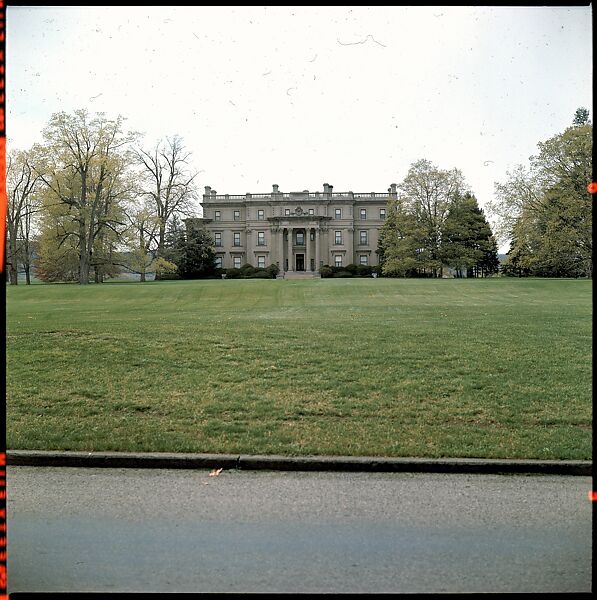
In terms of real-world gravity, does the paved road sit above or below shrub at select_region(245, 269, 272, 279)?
below

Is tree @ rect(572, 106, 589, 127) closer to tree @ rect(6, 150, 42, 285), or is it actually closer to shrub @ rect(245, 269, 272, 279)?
tree @ rect(6, 150, 42, 285)

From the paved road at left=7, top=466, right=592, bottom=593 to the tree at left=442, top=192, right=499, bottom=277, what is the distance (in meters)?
37.4

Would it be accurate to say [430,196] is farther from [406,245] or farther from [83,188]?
[83,188]

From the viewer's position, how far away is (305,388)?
289 inches

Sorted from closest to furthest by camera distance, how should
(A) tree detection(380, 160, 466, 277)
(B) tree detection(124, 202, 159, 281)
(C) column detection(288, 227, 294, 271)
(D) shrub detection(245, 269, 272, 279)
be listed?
(B) tree detection(124, 202, 159, 281) < (A) tree detection(380, 160, 466, 277) < (D) shrub detection(245, 269, 272, 279) < (C) column detection(288, 227, 294, 271)

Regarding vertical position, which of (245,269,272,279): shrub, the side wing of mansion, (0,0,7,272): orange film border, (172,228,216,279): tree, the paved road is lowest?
the paved road

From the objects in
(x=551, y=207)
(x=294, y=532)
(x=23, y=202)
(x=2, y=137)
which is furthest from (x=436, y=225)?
(x=2, y=137)

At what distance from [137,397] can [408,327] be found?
293 inches

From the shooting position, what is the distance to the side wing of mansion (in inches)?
2689

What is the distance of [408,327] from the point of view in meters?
12.8

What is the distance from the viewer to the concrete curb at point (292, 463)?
4.58m

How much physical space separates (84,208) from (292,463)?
30969 millimetres

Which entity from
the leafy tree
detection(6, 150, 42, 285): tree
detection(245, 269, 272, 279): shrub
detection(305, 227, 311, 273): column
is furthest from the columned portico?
detection(6, 150, 42, 285): tree

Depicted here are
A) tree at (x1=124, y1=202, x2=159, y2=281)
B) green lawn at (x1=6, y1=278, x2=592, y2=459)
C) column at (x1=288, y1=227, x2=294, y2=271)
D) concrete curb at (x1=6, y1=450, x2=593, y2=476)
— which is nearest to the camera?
concrete curb at (x1=6, y1=450, x2=593, y2=476)
